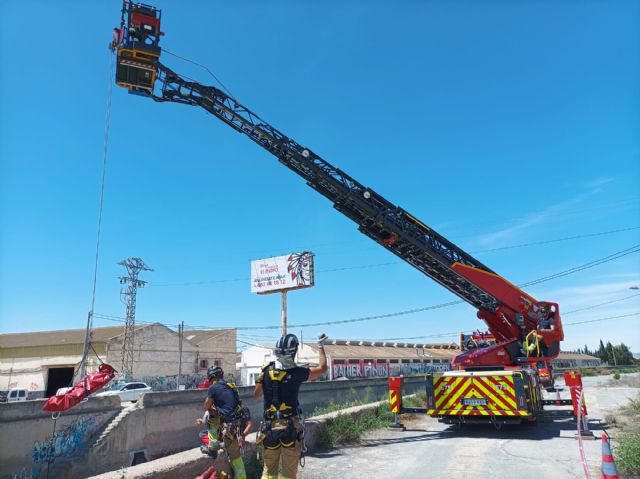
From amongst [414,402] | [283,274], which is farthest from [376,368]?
[414,402]

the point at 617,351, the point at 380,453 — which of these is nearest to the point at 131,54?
the point at 380,453

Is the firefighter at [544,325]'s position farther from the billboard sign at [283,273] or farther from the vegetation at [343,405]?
the billboard sign at [283,273]

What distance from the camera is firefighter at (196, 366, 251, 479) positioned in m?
5.22

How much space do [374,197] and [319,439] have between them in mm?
6179

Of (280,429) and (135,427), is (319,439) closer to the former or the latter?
(280,429)

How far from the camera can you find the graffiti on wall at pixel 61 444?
35.3 feet

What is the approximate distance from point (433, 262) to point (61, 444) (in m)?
11.2

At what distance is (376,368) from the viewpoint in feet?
167

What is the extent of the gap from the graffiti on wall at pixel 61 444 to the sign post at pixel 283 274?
58.3 ft

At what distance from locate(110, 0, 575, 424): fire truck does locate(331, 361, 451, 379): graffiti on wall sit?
1173 inches

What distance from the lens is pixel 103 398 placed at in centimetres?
1267

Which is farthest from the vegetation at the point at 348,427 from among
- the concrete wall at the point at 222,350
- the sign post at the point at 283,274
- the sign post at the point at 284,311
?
the concrete wall at the point at 222,350

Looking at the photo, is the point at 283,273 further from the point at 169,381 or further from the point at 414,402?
the point at 169,381

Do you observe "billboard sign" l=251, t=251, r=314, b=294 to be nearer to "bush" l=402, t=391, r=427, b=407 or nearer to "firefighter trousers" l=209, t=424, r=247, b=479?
"bush" l=402, t=391, r=427, b=407
